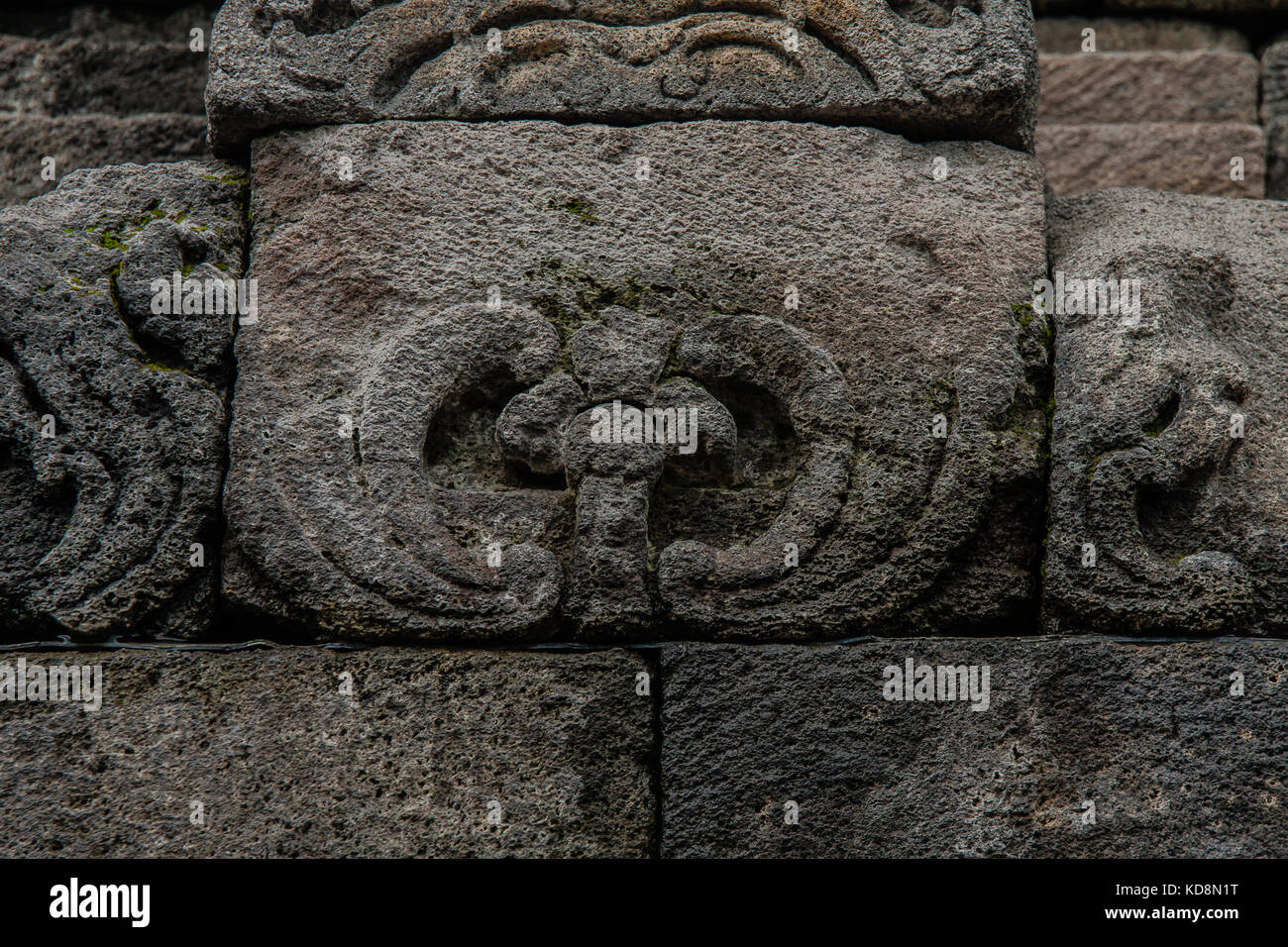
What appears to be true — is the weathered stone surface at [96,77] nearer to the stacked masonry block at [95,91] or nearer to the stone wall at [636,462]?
the stacked masonry block at [95,91]

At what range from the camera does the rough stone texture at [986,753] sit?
189 centimetres

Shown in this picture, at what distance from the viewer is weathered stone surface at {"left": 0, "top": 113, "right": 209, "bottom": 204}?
109 inches

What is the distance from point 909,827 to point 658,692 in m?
0.46

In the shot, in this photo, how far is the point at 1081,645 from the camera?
1.95 m

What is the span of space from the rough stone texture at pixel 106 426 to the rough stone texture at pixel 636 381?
0.26 feet

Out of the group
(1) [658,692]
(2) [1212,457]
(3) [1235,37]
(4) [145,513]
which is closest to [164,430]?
(4) [145,513]

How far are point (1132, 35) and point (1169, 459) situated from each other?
1869 millimetres

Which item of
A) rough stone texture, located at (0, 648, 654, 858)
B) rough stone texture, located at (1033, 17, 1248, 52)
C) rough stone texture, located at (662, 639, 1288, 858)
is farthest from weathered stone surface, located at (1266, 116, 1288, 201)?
rough stone texture, located at (0, 648, 654, 858)

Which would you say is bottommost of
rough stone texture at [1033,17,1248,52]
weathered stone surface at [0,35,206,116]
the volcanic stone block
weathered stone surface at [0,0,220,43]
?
weathered stone surface at [0,35,206,116]

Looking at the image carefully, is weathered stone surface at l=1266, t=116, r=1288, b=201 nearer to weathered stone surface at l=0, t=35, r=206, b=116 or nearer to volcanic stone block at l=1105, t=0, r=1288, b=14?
volcanic stone block at l=1105, t=0, r=1288, b=14

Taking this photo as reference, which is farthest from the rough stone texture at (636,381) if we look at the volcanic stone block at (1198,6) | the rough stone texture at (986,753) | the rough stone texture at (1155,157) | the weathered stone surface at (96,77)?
the volcanic stone block at (1198,6)

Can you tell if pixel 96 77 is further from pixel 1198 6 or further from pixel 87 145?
pixel 1198 6

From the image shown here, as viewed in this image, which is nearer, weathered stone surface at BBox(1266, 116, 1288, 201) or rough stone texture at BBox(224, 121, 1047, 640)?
rough stone texture at BBox(224, 121, 1047, 640)

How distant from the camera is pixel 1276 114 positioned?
3.13 metres
